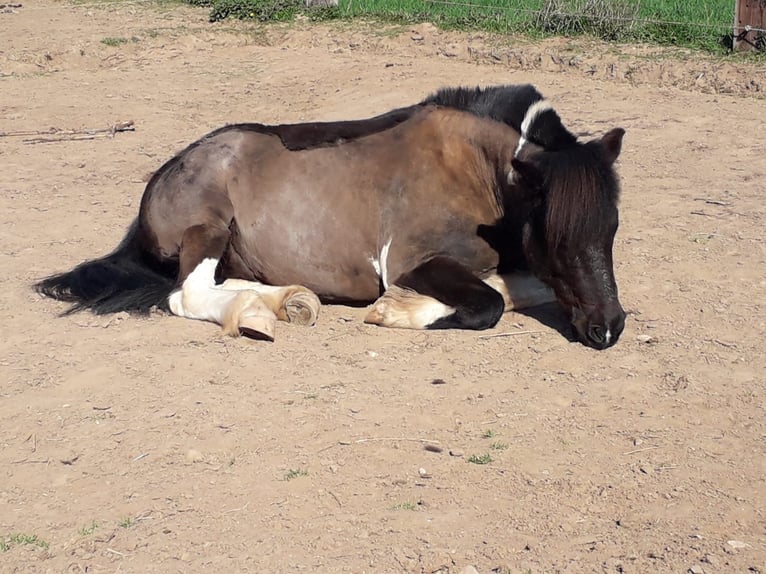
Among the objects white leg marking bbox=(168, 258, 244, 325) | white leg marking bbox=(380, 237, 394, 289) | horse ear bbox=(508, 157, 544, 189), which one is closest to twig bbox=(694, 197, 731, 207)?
horse ear bbox=(508, 157, 544, 189)

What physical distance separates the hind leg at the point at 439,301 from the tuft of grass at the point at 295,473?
1.58 m

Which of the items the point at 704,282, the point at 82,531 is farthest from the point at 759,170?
the point at 82,531

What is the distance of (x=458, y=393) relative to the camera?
179 inches

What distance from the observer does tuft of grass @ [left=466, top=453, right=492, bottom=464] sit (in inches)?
155

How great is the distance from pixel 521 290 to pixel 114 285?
7.62ft

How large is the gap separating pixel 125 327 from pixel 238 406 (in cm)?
131

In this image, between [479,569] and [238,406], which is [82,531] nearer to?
[238,406]

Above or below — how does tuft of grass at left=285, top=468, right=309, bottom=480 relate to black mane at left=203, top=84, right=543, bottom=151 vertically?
below

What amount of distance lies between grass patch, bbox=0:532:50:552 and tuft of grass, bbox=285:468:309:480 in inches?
35.0

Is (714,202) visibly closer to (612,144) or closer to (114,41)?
(612,144)

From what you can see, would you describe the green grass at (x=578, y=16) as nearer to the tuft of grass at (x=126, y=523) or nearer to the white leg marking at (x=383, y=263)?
the white leg marking at (x=383, y=263)

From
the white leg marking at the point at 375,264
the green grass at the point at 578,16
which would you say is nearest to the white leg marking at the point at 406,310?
the white leg marking at the point at 375,264

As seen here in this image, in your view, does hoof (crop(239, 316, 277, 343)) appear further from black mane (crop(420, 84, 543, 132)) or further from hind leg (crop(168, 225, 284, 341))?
black mane (crop(420, 84, 543, 132))

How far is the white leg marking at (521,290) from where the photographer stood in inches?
219
